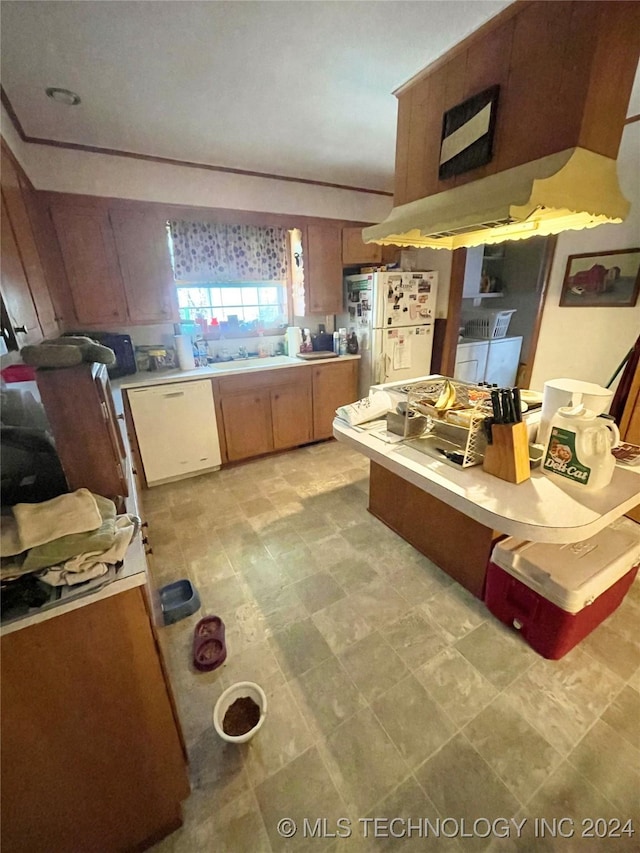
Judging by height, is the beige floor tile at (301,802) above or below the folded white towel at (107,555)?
below

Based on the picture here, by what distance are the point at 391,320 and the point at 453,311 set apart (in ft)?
2.44

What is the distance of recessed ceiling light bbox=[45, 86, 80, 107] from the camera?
1.74m

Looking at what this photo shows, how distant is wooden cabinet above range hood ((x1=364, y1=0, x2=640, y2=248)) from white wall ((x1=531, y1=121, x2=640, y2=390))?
5.44ft

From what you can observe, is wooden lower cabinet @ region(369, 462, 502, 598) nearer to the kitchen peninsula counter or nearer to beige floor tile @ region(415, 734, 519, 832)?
the kitchen peninsula counter

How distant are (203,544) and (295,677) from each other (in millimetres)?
1077

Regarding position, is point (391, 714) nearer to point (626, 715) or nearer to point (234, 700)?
point (234, 700)

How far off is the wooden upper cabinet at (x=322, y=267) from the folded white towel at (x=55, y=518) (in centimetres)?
302

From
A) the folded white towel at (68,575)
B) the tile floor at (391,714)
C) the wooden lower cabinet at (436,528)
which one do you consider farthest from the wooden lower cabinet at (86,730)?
the wooden lower cabinet at (436,528)

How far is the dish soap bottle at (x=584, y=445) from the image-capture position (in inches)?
47.4

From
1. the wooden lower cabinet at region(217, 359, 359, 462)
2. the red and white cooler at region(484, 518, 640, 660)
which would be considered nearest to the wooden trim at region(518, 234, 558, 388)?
the wooden lower cabinet at region(217, 359, 359, 462)

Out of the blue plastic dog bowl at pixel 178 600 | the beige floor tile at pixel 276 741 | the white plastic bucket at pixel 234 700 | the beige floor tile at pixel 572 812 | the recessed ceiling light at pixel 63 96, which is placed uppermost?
the recessed ceiling light at pixel 63 96

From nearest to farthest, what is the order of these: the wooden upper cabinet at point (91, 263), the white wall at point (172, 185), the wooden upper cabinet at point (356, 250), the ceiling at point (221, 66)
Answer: the ceiling at point (221, 66), the white wall at point (172, 185), the wooden upper cabinet at point (91, 263), the wooden upper cabinet at point (356, 250)

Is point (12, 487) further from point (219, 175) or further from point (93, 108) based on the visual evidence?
point (219, 175)

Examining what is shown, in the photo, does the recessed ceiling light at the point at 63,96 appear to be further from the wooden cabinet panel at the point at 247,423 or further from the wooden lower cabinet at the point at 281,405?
the wooden cabinet panel at the point at 247,423
